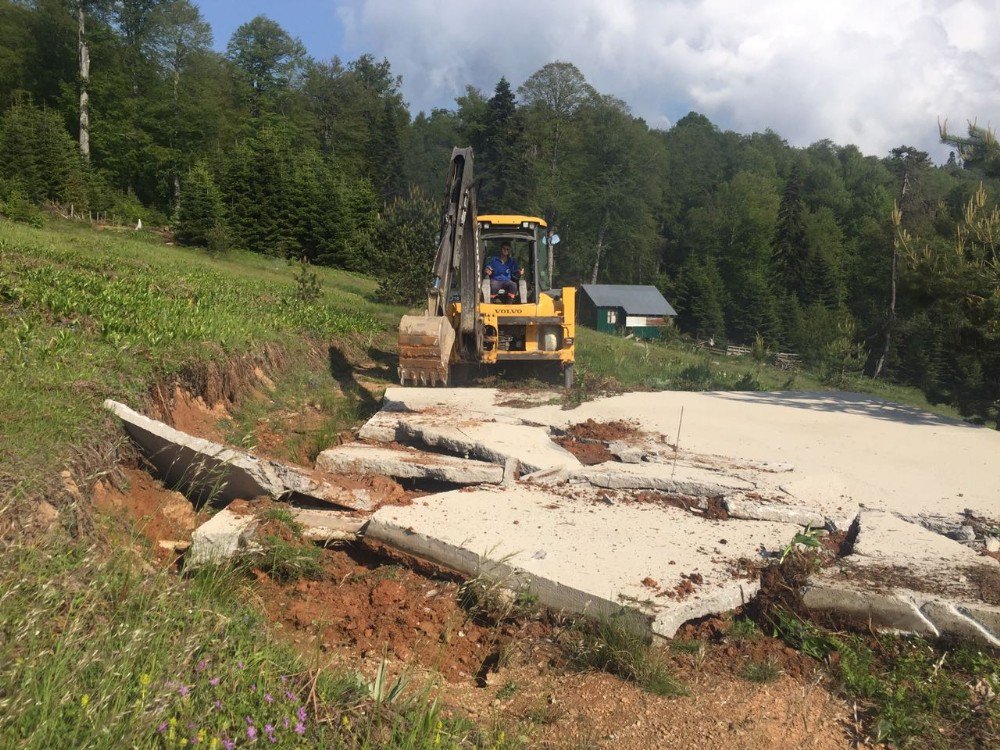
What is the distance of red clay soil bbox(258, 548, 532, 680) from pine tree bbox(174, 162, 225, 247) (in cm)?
2672

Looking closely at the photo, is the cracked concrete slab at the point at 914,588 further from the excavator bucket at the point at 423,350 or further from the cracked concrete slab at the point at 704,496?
the excavator bucket at the point at 423,350

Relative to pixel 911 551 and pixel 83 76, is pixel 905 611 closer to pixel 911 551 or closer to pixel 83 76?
pixel 911 551

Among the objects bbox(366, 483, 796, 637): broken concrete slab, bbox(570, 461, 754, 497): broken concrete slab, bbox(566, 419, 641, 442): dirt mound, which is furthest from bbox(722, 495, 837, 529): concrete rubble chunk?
bbox(566, 419, 641, 442): dirt mound

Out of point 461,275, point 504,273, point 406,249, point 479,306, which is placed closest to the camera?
point 461,275

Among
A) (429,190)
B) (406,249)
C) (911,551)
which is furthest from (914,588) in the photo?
(429,190)

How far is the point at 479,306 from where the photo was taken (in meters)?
11.3

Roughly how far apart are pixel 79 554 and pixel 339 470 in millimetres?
3152

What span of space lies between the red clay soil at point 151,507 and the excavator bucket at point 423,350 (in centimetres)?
419

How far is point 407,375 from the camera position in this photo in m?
9.87

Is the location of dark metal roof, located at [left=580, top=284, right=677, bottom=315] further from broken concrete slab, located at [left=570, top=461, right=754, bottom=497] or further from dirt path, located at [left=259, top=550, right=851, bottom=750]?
dirt path, located at [left=259, top=550, right=851, bottom=750]

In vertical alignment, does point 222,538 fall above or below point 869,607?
above

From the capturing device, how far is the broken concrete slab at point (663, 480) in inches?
269

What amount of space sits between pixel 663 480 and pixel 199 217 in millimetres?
27540

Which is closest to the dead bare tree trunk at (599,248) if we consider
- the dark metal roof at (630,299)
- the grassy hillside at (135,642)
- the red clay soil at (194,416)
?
the dark metal roof at (630,299)
